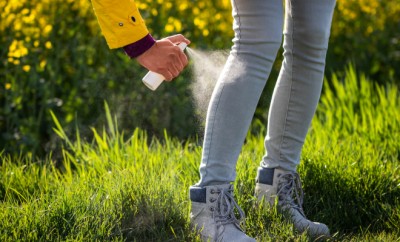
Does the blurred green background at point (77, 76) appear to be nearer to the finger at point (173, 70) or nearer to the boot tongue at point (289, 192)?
the boot tongue at point (289, 192)

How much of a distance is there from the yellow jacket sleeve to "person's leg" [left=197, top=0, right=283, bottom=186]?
322mm

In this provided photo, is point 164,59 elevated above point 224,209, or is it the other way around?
point 164,59

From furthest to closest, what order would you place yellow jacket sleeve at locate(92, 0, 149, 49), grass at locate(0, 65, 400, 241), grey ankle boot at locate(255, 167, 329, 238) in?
grey ankle boot at locate(255, 167, 329, 238) < grass at locate(0, 65, 400, 241) < yellow jacket sleeve at locate(92, 0, 149, 49)

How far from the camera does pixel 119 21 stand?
223 centimetres

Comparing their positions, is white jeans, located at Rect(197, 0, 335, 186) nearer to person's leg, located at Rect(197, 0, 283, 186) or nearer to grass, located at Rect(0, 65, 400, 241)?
person's leg, located at Rect(197, 0, 283, 186)

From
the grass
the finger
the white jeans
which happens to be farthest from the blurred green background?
the finger

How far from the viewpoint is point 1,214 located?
2.51 meters

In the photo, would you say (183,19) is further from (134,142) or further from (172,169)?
(172,169)

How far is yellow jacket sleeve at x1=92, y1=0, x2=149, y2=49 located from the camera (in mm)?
2217

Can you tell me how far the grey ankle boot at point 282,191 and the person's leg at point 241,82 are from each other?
0.37m

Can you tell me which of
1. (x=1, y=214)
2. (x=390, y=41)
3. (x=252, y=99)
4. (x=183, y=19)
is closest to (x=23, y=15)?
(x=183, y=19)

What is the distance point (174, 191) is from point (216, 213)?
34 cm

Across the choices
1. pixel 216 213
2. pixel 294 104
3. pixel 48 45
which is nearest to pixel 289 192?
pixel 294 104

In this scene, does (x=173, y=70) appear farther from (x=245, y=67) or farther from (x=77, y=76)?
(x=77, y=76)
